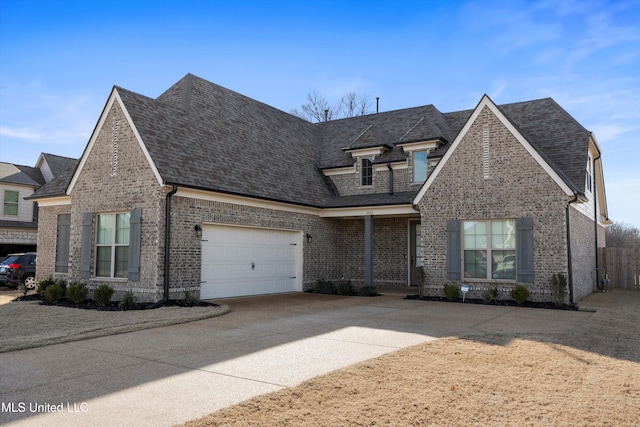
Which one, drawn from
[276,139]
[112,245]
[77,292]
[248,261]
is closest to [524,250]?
[248,261]

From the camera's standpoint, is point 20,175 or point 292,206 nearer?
point 292,206

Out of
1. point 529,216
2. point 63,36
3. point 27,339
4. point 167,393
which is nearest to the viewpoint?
point 167,393

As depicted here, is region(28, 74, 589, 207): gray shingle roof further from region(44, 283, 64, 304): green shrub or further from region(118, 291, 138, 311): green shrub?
region(44, 283, 64, 304): green shrub

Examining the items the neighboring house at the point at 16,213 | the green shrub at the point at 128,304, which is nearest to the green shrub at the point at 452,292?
the green shrub at the point at 128,304

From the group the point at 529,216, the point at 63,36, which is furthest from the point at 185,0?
the point at 529,216

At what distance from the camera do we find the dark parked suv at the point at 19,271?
1930 centimetres

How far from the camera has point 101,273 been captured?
14.3m

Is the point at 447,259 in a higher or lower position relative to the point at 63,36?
lower

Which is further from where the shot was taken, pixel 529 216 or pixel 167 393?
pixel 529 216

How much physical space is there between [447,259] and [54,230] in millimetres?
14208

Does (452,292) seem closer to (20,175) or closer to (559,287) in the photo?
(559,287)

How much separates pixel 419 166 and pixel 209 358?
13.7 metres

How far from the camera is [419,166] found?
61.4 ft

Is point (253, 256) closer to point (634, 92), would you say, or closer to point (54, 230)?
point (54, 230)
